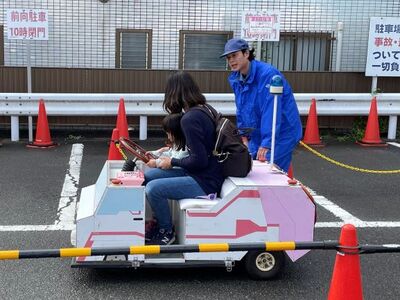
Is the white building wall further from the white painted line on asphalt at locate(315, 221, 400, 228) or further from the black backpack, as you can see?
A: the black backpack

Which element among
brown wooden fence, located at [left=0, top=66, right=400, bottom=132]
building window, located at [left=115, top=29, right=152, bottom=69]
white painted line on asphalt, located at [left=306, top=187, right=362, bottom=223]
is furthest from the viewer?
building window, located at [left=115, top=29, right=152, bottom=69]

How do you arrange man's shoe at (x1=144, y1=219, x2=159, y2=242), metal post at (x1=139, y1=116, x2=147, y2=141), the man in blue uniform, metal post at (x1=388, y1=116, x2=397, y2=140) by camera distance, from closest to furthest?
man's shoe at (x1=144, y1=219, x2=159, y2=242) < the man in blue uniform < metal post at (x1=139, y1=116, x2=147, y2=141) < metal post at (x1=388, y1=116, x2=397, y2=140)

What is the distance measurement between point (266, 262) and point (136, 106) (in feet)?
20.3

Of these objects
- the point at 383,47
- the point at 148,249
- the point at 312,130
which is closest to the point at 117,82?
the point at 312,130

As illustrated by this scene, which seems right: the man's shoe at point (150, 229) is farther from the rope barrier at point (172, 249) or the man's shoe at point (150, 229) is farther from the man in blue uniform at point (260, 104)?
the rope barrier at point (172, 249)

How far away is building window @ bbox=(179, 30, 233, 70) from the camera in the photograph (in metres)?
11.1

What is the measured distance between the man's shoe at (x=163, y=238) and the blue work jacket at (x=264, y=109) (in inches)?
43.0

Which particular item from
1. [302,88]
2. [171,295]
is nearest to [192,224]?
[171,295]

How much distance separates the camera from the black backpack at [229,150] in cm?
424

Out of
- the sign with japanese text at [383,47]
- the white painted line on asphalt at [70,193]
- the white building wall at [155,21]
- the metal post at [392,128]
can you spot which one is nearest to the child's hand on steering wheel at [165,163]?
the white painted line on asphalt at [70,193]

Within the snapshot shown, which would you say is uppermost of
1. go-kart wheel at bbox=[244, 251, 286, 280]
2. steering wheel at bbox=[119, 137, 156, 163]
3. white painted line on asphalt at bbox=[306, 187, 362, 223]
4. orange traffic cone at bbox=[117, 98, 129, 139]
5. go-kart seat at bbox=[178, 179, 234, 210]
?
steering wheel at bbox=[119, 137, 156, 163]

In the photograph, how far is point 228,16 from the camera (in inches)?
434

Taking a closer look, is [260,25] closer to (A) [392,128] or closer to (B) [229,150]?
(A) [392,128]

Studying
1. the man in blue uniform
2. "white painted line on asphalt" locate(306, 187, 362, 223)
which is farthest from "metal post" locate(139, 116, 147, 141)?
the man in blue uniform
